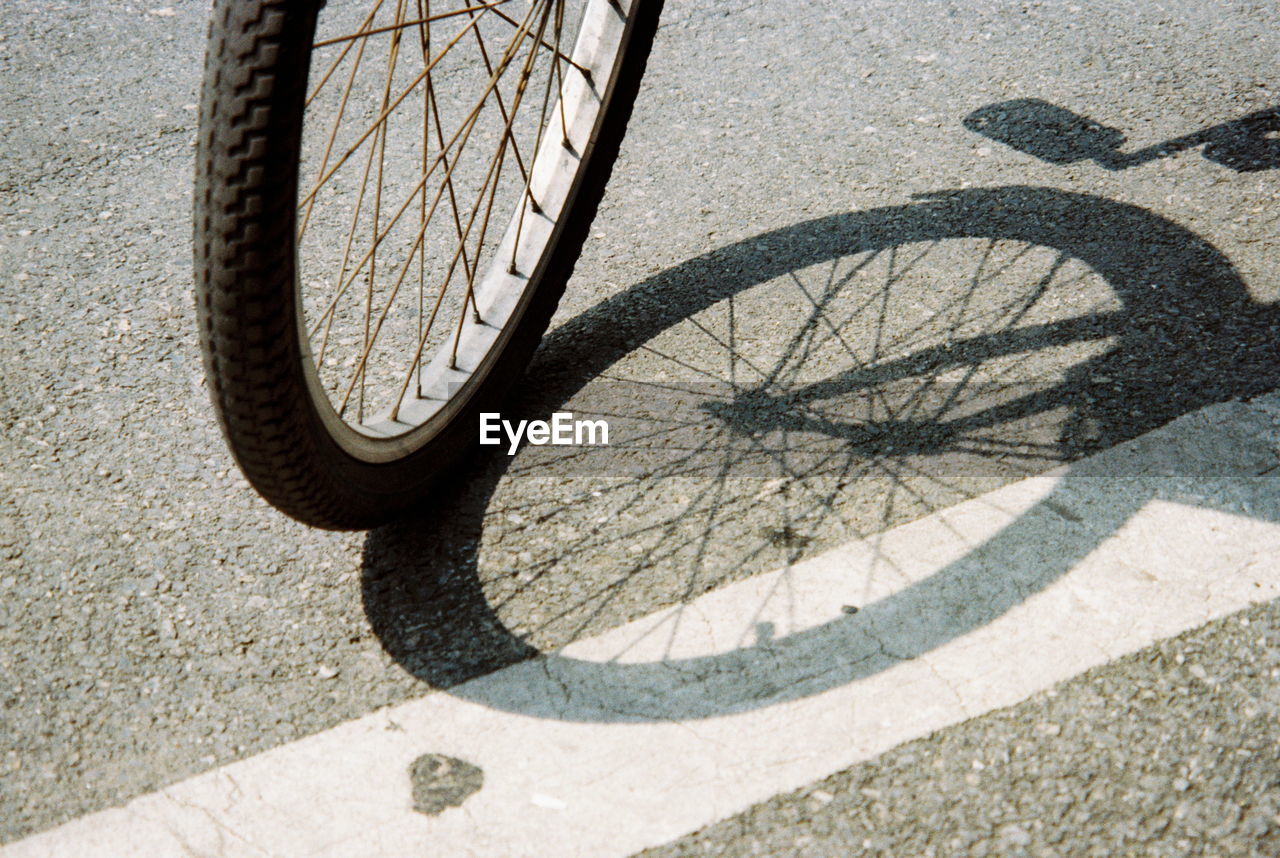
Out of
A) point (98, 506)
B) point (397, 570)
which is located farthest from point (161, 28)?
point (397, 570)

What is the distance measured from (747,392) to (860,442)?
0.27m

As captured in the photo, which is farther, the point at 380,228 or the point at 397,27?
the point at 380,228

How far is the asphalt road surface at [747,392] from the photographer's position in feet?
6.08

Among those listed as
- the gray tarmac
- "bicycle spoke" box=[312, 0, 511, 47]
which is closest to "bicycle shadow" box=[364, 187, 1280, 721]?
the gray tarmac

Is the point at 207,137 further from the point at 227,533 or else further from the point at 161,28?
the point at 161,28

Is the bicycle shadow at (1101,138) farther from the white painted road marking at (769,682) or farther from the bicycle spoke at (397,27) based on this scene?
the bicycle spoke at (397,27)

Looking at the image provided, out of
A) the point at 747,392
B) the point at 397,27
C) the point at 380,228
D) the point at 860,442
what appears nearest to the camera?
the point at 397,27

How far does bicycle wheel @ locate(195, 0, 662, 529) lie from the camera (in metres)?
1.62

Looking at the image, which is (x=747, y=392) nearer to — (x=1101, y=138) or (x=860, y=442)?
(x=860, y=442)

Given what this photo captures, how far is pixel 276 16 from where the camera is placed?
1573 millimetres

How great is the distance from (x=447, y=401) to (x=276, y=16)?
0.87 meters

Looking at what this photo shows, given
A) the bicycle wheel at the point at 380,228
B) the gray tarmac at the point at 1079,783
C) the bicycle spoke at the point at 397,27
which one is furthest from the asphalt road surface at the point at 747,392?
the bicycle spoke at the point at 397,27

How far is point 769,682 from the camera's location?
1968mm

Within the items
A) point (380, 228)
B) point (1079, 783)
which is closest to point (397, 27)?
point (380, 228)
